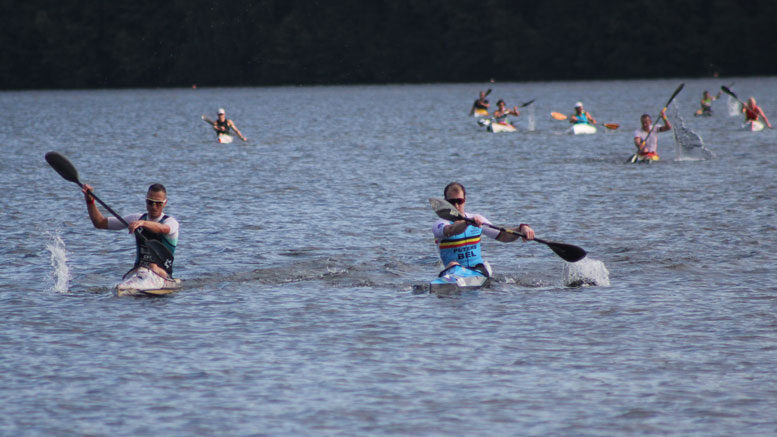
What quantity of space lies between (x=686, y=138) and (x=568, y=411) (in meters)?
28.4

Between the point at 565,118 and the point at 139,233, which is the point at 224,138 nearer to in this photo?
the point at 565,118

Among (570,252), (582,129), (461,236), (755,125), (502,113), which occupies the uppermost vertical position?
(502,113)

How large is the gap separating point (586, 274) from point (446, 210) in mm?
2752

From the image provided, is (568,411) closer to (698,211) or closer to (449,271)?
(449,271)

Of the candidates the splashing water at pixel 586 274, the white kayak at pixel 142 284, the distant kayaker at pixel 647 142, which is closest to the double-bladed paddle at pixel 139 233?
the white kayak at pixel 142 284

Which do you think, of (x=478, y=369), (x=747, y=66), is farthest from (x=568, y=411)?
(x=747, y=66)

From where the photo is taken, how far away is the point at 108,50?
484ft

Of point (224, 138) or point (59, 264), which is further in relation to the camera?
point (224, 138)

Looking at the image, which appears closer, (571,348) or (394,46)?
(571,348)

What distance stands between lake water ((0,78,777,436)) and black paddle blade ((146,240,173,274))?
1.97 feet

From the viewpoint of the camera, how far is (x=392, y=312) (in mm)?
14852

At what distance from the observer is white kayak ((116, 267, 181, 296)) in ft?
52.2

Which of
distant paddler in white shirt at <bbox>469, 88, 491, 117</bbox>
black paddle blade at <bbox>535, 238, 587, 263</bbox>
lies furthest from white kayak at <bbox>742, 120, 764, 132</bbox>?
black paddle blade at <bbox>535, 238, 587, 263</bbox>

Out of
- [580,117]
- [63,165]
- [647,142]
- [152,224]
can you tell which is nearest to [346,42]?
[580,117]
